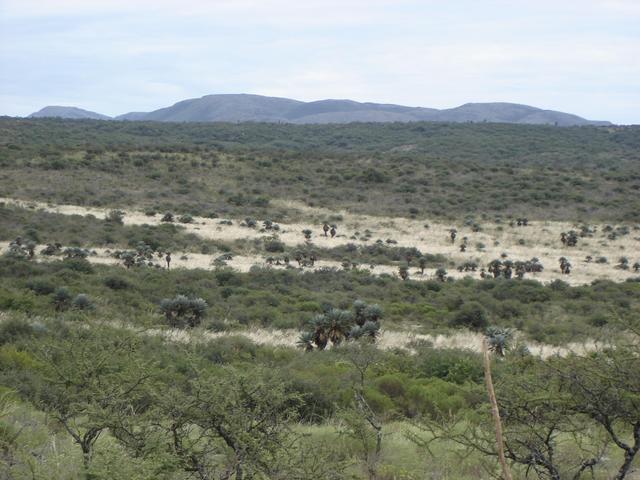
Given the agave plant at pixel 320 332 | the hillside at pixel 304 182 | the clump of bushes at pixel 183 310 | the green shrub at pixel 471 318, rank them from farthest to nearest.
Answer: the hillside at pixel 304 182
the green shrub at pixel 471 318
the clump of bushes at pixel 183 310
the agave plant at pixel 320 332

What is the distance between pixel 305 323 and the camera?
19609mm

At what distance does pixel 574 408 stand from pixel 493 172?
65675 millimetres

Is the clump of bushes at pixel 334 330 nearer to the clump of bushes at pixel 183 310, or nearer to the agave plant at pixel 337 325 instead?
the agave plant at pixel 337 325

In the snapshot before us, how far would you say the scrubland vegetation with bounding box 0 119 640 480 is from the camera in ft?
19.8

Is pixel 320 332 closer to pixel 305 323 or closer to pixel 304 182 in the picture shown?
pixel 305 323

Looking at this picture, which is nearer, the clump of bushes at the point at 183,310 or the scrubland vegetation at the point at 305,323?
the scrubland vegetation at the point at 305,323

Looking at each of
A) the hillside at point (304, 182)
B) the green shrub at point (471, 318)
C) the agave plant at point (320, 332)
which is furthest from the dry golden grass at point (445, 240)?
the agave plant at point (320, 332)

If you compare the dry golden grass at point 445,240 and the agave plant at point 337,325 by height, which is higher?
the agave plant at point 337,325

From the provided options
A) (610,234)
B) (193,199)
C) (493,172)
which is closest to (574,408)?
(610,234)

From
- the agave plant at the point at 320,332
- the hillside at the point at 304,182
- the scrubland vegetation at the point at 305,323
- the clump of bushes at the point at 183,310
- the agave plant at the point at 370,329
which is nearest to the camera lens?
the scrubland vegetation at the point at 305,323

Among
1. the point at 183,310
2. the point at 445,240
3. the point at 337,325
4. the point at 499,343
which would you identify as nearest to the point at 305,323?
the point at 337,325

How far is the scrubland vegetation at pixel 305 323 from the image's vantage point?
6047mm

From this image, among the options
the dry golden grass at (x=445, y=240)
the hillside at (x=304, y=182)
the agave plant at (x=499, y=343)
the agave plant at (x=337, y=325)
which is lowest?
the dry golden grass at (x=445, y=240)

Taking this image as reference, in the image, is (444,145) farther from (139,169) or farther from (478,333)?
(478,333)
